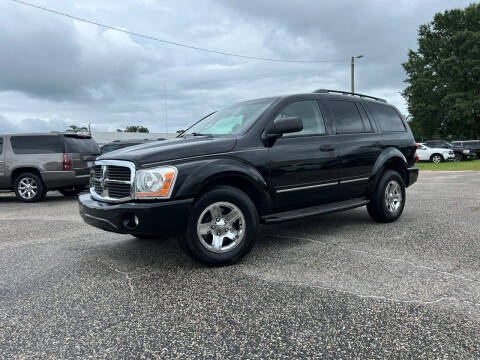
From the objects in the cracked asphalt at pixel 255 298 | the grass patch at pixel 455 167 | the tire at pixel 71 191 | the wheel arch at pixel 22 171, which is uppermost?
the wheel arch at pixel 22 171

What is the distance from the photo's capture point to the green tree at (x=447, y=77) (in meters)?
34.7

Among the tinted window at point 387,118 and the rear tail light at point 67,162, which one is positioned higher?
the tinted window at point 387,118

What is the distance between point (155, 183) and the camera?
3.35 m

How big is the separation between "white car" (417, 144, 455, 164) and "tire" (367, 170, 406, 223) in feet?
74.7

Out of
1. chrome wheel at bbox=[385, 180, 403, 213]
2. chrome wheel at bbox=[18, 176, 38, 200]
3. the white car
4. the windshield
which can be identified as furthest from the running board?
the white car

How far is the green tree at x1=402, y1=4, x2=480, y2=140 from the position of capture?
34688 millimetres

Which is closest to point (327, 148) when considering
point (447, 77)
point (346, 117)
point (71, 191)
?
point (346, 117)

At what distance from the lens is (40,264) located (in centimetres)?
393

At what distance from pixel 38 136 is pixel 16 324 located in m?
7.92

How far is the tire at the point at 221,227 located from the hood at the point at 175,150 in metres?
0.41

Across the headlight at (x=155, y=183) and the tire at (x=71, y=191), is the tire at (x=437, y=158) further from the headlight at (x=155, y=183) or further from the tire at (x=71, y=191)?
the headlight at (x=155, y=183)

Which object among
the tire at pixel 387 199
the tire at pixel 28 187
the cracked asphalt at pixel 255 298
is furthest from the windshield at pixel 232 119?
the tire at pixel 28 187

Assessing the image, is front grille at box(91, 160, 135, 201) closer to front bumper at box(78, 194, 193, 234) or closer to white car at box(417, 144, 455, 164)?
front bumper at box(78, 194, 193, 234)

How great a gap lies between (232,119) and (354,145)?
169cm
